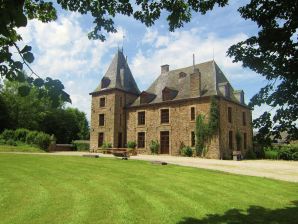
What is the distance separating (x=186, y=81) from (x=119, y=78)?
9.05 m

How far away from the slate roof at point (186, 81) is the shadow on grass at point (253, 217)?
2203cm

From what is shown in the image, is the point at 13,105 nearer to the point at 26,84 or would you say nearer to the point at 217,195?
the point at 217,195

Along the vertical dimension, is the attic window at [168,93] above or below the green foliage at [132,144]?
above

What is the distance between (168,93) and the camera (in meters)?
33.8

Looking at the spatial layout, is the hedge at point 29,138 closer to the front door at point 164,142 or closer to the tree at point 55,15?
the front door at point 164,142

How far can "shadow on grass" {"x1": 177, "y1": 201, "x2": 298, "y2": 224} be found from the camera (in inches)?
282

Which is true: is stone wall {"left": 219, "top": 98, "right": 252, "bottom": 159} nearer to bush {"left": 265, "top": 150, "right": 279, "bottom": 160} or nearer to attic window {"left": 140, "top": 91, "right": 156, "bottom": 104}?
bush {"left": 265, "top": 150, "right": 279, "bottom": 160}

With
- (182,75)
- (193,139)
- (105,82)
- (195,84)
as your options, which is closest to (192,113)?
(193,139)

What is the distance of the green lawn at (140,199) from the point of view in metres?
7.20

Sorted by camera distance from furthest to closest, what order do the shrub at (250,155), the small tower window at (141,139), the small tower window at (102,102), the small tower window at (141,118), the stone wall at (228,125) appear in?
the small tower window at (102,102), the small tower window at (141,118), the small tower window at (141,139), the shrub at (250,155), the stone wall at (228,125)

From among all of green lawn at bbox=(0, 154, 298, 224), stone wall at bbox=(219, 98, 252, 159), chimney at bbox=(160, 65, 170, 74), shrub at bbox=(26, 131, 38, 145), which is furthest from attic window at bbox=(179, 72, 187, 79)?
green lawn at bbox=(0, 154, 298, 224)

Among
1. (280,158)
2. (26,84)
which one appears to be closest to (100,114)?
(280,158)

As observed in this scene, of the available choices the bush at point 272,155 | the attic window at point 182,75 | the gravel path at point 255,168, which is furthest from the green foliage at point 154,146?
the bush at point 272,155

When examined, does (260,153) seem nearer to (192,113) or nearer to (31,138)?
(192,113)
